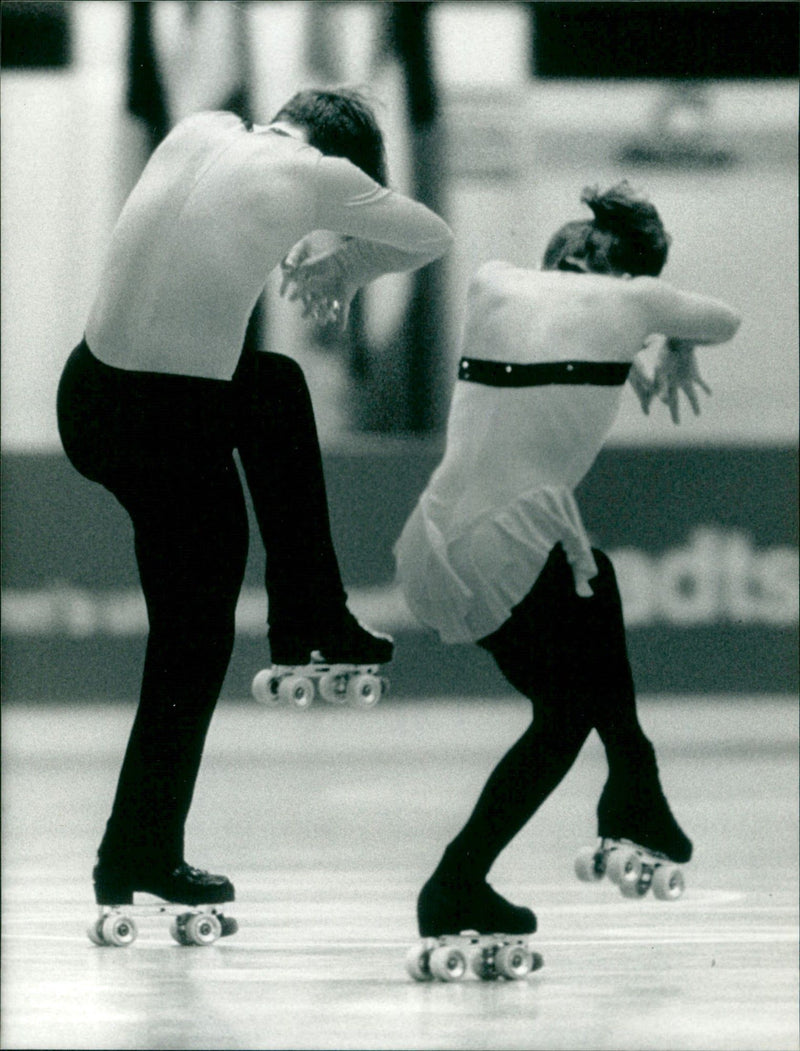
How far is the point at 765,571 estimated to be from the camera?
5883 mm

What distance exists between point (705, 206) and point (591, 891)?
204cm

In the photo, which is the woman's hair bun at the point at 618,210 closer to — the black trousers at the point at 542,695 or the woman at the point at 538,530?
the woman at the point at 538,530

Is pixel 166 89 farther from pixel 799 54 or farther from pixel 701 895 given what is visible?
pixel 701 895

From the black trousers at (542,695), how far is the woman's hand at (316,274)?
71 cm

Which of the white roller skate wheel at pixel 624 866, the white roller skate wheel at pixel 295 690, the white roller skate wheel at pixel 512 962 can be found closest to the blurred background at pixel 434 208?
the white roller skate wheel at pixel 295 690

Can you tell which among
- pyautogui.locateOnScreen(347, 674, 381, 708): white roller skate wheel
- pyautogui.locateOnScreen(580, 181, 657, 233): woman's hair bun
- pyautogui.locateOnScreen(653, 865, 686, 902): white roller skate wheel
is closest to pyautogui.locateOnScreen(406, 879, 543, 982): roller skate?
pyautogui.locateOnScreen(653, 865, 686, 902): white roller skate wheel

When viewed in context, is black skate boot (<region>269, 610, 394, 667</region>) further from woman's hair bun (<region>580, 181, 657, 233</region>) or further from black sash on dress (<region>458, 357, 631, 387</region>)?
woman's hair bun (<region>580, 181, 657, 233</region>)

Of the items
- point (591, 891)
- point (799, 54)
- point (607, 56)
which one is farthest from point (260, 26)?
point (591, 891)

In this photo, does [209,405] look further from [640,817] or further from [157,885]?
[640,817]

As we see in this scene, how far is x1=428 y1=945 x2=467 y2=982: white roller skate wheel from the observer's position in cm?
356

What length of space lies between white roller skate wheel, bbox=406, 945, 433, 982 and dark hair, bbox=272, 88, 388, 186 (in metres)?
1.50

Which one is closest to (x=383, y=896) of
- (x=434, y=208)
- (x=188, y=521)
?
(x=188, y=521)

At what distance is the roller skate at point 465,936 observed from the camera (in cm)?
356

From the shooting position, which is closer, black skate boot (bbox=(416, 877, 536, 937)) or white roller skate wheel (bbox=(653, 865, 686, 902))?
black skate boot (bbox=(416, 877, 536, 937))
